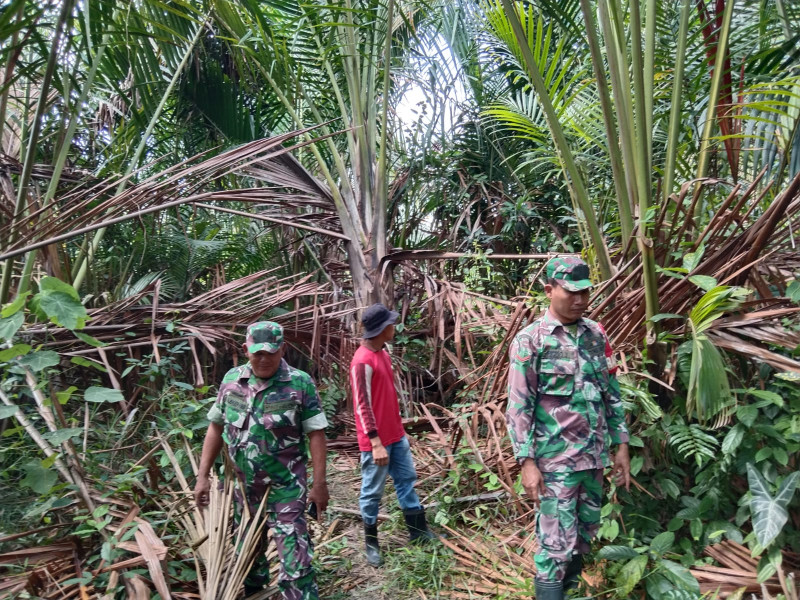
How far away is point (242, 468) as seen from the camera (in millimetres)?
2900

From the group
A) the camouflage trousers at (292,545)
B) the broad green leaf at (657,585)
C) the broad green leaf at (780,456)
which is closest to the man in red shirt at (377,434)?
the camouflage trousers at (292,545)

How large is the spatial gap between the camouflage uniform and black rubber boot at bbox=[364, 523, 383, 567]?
0.76m

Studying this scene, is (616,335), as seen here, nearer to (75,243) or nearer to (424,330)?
(424,330)

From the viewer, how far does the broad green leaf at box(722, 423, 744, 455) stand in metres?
2.78

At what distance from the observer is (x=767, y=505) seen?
2.64 meters

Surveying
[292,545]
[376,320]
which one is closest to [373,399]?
[376,320]

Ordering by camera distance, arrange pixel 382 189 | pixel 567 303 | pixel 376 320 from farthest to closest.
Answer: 1. pixel 382 189
2. pixel 376 320
3. pixel 567 303

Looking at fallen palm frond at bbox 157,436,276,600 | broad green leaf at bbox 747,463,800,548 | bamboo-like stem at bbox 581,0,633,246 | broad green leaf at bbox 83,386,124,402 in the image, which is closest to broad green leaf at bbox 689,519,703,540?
broad green leaf at bbox 747,463,800,548

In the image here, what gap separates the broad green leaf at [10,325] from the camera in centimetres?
260

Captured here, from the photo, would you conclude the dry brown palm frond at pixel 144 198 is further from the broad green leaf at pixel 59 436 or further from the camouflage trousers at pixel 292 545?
the camouflage trousers at pixel 292 545

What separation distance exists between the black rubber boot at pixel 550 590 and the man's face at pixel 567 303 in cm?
111

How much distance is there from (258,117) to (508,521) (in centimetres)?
439

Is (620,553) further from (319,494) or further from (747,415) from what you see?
(319,494)

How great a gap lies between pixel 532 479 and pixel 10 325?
231 centimetres
